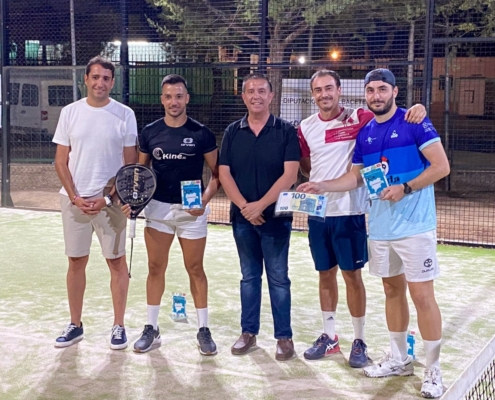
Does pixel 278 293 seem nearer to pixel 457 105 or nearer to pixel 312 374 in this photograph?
pixel 312 374

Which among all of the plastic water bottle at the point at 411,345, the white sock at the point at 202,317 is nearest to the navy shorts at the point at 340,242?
the plastic water bottle at the point at 411,345

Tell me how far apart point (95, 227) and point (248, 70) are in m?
8.72

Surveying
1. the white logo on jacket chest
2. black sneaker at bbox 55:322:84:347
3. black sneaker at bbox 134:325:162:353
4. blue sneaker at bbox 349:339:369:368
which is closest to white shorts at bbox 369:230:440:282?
blue sneaker at bbox 349:339:369:368

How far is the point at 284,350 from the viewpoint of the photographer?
4.89 metres

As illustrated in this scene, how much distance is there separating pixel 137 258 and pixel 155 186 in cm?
326

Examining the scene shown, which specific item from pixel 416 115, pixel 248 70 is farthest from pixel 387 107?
pixel 248 70

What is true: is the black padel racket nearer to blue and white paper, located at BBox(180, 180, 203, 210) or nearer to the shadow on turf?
blue and white paper, located at BBox(180, 180, 203, 210)

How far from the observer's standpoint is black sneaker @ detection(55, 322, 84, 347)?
16.7 ft

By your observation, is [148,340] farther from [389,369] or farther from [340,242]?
[389,369]

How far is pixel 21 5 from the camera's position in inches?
800

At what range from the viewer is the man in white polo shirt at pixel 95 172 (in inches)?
195

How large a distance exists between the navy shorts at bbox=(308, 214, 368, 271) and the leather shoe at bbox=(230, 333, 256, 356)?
2.27ft

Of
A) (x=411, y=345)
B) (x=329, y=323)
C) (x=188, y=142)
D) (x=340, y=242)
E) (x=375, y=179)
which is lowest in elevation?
(x=411, y=345)

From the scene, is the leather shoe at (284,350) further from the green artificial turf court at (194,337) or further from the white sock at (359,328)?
the white sock at (359,328)
